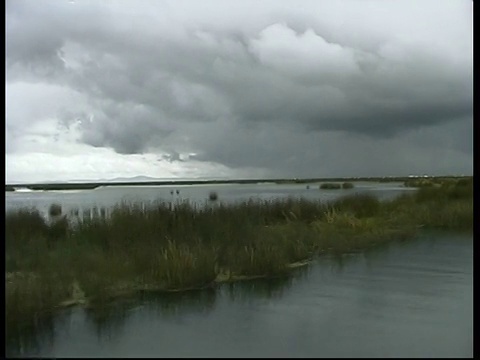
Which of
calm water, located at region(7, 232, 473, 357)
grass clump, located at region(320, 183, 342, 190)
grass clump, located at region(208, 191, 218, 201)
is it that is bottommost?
calm water, located at region(7, 232, 473, 357)

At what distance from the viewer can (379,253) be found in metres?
3.73

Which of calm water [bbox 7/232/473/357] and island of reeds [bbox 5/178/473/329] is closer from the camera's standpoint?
calm water [bbox 7/232/473/357]

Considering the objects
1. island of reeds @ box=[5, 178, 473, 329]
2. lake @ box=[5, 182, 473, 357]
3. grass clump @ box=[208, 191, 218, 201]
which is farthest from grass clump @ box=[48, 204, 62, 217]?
grass clump @ box=[208, 191, 218, 201]

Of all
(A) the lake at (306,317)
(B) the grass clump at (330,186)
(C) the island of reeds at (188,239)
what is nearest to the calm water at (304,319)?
(A) the lake at (306,317)

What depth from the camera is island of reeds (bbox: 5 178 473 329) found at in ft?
8.75

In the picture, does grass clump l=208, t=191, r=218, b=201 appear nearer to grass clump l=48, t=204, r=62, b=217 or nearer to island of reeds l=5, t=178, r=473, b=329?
island of reeds l=5, t=178, r=473, b=329

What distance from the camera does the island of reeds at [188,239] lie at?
2.67 metres

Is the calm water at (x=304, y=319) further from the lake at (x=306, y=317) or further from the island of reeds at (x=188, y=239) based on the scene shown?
the island of reeds at (x=188, y=239)

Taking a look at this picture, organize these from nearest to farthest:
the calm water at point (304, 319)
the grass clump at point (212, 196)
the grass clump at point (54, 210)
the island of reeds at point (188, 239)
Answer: the calm water at point (304, 319) < the island of reeds at point (188, 239) < the grass clump at point (54, 210) < the grass clump at point (212, 196)

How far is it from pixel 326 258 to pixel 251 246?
2.01 feet

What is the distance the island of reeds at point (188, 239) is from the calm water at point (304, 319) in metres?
0.18

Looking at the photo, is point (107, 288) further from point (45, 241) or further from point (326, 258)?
point (326, 258)

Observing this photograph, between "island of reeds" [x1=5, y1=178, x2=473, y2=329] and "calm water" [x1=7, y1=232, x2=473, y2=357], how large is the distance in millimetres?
176

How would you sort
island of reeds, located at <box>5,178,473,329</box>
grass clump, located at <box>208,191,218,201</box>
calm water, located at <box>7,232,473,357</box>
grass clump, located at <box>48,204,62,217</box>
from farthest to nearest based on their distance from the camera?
grass clump, located at <box>208,191,218,201</box> → grass clump, located at <box>48,204,62,217</box> → island of reeds, located at <box>5,178,473,329</box> → calm water, located at <box>7,232,473,357</box>
